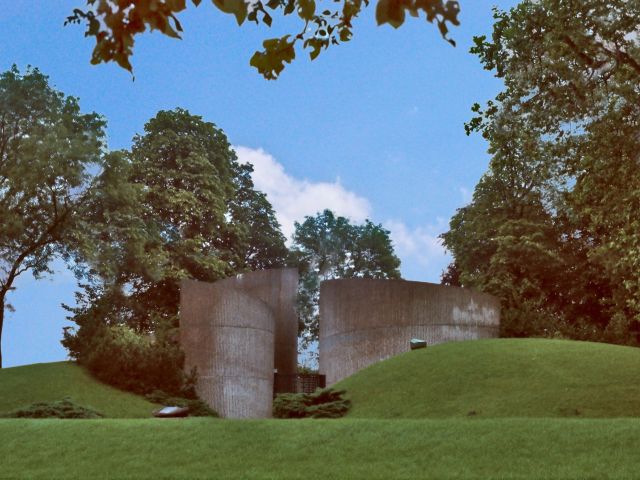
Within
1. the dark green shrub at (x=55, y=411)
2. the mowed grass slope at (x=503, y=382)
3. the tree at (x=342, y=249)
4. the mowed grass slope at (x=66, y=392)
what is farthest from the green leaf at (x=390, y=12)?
the tree at (x=342, y=249)

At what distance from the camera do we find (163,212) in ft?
134

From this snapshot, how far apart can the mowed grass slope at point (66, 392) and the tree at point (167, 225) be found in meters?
2.73

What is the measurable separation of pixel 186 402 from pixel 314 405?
18.7 feet

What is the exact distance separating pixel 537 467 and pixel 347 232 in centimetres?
4354

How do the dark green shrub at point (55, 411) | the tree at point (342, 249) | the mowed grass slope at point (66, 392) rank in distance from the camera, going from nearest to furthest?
the dark green shrub at point (55, 411), the mowed grass slope at point (66, 392), the tree at point (342, 249)

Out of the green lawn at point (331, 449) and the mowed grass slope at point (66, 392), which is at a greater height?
the mowed grass slope at point (66, 392)

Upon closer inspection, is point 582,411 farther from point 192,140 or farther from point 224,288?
point 192,140

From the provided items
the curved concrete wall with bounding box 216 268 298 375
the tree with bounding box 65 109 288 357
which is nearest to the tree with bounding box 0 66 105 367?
the tree with bounding box 65 109 288 357

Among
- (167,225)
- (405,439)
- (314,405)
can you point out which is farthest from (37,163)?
(405,439)

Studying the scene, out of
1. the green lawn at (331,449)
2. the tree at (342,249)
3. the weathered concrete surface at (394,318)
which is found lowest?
the green lawn at (331,449)

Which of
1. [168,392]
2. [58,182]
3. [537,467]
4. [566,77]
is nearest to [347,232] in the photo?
[58,182]

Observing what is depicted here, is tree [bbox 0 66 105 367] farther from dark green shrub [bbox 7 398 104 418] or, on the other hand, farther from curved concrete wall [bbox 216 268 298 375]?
dark green shrub [bbox 7 398 104 418]

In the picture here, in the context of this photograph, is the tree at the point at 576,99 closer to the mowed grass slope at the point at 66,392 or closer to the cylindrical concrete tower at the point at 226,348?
the cylindrical concrete tower at the point at 226,348

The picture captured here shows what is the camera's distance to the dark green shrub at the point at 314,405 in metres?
19.9
